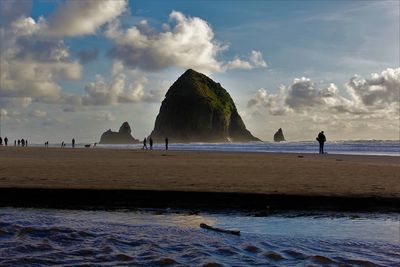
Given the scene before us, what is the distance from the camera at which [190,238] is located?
26.0ft

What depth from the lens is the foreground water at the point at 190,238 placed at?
21.5 feet

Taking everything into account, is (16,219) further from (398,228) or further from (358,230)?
(398,228)

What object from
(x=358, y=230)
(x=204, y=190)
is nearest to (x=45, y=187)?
(x=204, y=190)

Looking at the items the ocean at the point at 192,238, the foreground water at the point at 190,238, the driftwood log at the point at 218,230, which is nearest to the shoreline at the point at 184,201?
the ocean at the point at 192,238

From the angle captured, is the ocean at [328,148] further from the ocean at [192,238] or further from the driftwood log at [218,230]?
the driftwood log at [218,230]

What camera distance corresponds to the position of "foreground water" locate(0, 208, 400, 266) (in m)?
6.56

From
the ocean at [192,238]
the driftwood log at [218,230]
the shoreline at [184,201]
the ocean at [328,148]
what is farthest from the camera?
the ocean at [328,148]

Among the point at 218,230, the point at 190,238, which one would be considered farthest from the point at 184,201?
the point at 190,238

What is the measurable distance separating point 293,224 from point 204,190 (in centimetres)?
365

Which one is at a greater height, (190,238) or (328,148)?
(328,148)

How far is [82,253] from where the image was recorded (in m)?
6.75

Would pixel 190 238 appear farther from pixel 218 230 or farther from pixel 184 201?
pixel 184 201

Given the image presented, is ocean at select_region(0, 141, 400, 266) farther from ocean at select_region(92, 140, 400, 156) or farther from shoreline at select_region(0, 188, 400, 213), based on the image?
ocean at select_region(92, 140, 400, 156)

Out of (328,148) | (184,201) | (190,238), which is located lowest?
(190,238)
